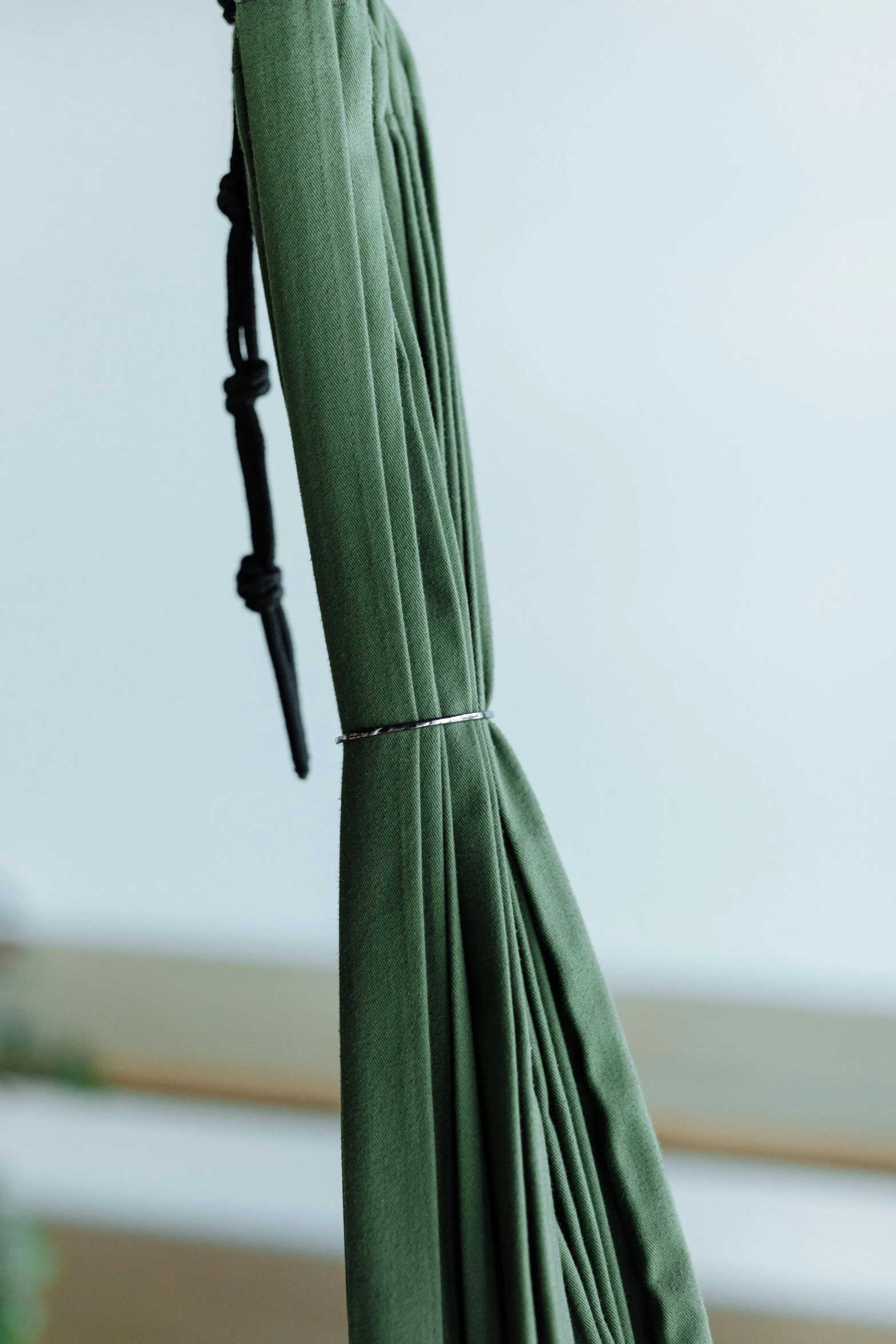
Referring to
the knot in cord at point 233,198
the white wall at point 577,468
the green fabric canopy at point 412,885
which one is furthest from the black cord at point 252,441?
the white wall at point 577,468

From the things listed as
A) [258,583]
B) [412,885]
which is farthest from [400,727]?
[258,583]

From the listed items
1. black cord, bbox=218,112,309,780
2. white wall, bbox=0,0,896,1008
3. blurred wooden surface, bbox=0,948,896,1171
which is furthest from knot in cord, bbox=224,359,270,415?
blurred wooden surface, bbox=0,948,896,1171

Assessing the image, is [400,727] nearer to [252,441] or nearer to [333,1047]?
[252,441]

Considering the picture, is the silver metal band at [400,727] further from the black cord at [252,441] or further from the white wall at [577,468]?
the white wall at [577,468]

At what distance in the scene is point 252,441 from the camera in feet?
1.85

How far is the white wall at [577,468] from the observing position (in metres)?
0.92

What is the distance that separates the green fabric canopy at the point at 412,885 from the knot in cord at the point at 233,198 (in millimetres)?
100

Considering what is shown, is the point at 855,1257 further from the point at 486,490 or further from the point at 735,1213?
the point at 486,490

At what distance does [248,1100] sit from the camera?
0.95 meters

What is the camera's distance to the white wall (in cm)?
92

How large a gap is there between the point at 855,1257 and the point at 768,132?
992 mm

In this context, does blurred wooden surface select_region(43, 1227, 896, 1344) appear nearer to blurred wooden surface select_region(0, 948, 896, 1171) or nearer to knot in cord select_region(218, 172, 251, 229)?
blurred wooden surface select_region(0, 948, 896, 1171)

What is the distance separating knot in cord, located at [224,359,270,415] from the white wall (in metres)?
0.46

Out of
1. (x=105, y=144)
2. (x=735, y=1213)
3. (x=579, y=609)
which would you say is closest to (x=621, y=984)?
(x=735, y=1213)
